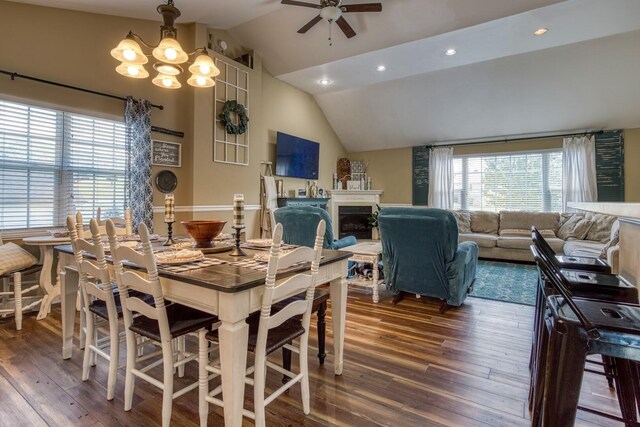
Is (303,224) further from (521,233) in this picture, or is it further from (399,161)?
(399,161)

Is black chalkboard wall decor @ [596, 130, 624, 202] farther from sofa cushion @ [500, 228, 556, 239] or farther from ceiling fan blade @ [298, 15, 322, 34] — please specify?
ceiling fan blade @ [298, 15, 322, 34]

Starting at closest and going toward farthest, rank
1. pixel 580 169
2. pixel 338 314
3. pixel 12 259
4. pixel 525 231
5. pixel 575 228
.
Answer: pixel 338 314 < pixel 12 259 < pixel 575 228 < pixel 580 169 < pixel 525 231

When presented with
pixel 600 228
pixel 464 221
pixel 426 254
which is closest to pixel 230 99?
pixel 426 254

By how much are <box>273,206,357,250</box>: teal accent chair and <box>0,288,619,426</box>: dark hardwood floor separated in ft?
3.38

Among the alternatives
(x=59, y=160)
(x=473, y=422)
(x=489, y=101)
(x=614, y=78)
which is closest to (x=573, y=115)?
(x=614, y=78)

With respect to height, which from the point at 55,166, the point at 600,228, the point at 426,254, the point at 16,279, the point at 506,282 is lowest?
the point at 506,282

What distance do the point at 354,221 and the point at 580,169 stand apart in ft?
14.8

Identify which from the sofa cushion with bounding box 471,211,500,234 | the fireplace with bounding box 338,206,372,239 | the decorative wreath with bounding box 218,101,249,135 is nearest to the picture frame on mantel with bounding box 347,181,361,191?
the fireplace with bounding box 338,206,372,239

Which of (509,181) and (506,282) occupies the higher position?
(509,181)


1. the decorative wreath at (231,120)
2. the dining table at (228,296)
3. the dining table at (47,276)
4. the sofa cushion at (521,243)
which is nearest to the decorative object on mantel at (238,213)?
the dining table at (228,296)

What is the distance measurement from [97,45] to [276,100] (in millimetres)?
2893

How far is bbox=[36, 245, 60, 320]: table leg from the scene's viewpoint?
3.04 metres

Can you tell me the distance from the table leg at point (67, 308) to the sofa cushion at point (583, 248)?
566 cm

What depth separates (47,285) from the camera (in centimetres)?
310
